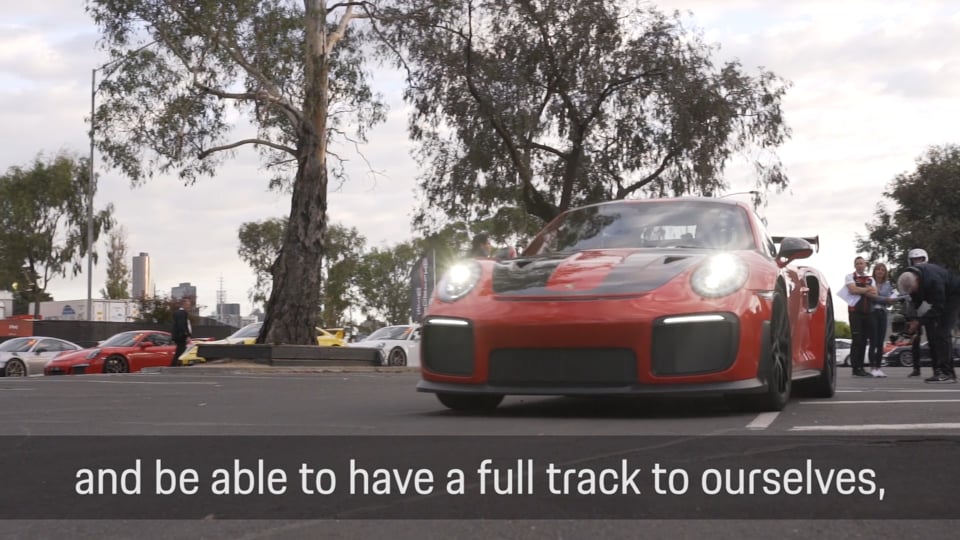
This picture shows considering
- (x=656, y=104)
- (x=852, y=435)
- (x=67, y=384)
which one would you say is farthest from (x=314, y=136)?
(x=852, y=435)

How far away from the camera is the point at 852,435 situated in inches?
206

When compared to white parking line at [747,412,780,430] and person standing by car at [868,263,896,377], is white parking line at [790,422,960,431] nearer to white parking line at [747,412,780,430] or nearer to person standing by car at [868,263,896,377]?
white parking line at [747,412,780,430]

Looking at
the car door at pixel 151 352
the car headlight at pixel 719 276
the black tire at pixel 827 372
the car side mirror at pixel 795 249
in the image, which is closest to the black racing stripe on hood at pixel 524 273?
the car headlight at pixel 719 276

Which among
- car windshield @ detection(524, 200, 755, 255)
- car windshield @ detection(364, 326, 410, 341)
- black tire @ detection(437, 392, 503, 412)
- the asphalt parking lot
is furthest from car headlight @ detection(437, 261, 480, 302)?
car windshield @ detection(364, 326, 410, 341)

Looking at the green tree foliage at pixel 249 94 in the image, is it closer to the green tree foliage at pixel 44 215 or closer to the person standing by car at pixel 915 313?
the person standing by car at pixel 915 313

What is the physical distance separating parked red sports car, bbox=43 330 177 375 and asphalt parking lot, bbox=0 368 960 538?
16441 millimetres

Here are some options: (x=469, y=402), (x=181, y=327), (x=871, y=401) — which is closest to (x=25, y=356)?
(x=181, y=327)

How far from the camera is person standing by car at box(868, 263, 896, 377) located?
50.2ft

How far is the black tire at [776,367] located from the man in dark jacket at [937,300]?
5.52 meters

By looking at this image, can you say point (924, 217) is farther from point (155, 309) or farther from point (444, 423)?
point (444, 423)

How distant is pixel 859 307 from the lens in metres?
15.3

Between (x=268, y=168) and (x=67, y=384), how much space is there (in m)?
16.3

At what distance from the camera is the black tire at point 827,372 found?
29.1 feet

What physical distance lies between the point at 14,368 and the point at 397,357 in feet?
30.9
